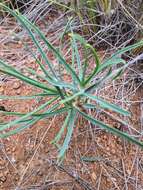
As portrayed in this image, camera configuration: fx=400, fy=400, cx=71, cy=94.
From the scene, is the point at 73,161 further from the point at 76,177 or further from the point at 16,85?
the point at 16,85

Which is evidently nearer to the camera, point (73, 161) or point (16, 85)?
point (73, 161)

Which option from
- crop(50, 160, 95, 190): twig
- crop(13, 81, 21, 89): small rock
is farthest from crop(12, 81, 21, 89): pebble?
crop(50, 160, 95, 190): twig

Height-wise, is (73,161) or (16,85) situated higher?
(16,85)

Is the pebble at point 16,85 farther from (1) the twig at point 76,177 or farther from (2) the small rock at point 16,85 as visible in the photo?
(1) the twig at point 76,177

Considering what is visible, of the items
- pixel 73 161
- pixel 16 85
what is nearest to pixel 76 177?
pixel 73 161

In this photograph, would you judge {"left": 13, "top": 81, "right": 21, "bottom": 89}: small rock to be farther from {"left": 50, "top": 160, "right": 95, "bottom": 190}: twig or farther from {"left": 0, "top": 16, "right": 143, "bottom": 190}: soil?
{"left": 50, "top": 160, "right": 95, "bottom": 190}: twig

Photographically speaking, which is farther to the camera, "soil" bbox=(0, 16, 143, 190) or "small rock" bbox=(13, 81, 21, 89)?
"small rock" bbox=(13, 81, 21, 89)

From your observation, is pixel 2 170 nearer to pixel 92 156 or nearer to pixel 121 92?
pixel 92 156

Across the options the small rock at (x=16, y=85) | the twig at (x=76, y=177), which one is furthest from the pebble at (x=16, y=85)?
the twig at (x=76, y=177)

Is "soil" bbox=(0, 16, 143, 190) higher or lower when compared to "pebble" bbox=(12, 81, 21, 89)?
lower
